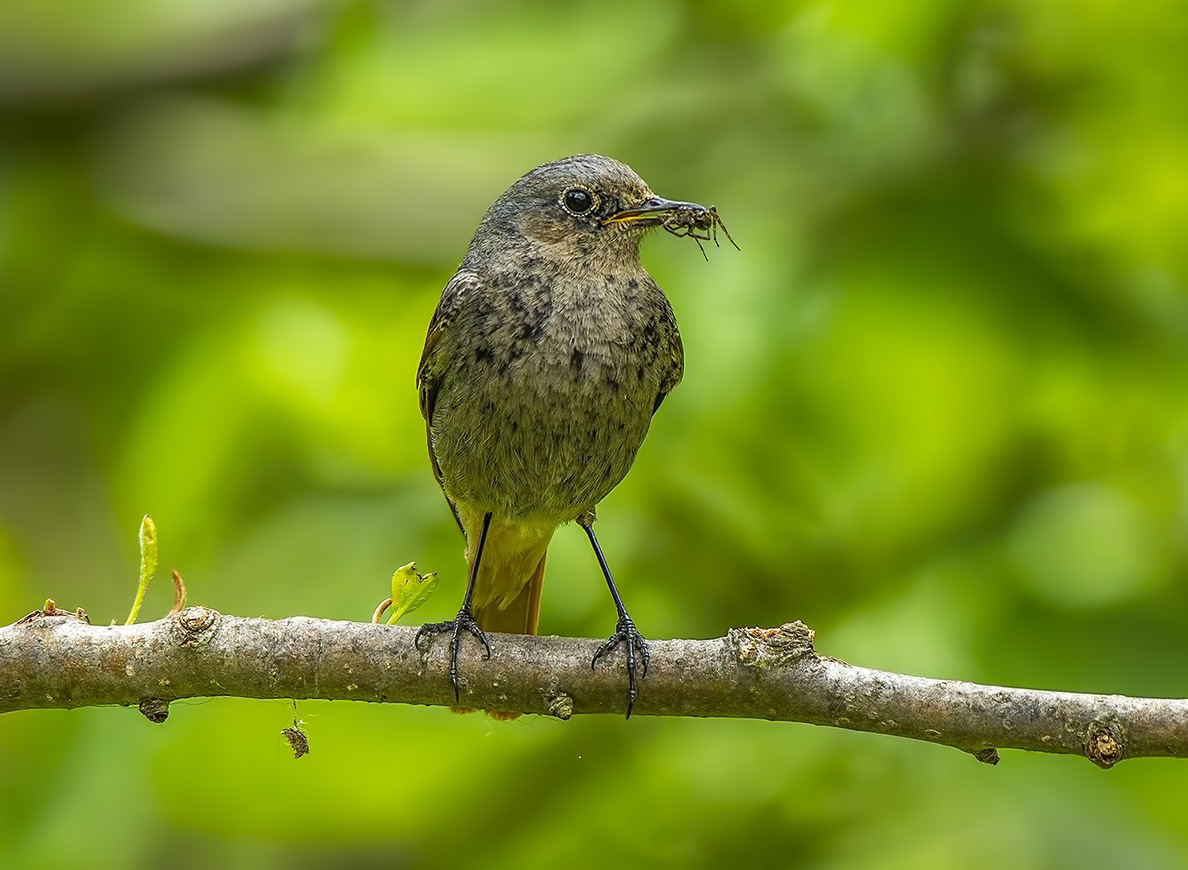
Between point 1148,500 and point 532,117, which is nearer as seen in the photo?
point 1148,500

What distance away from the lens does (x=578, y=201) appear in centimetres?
499

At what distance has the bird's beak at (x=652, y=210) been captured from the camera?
4859 mm

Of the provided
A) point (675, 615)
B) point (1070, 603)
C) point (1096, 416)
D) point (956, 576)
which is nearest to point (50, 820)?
point (675, 615)

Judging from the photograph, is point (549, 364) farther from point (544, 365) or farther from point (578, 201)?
point (578, 201)

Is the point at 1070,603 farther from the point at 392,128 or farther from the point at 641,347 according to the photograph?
the point at 392,128

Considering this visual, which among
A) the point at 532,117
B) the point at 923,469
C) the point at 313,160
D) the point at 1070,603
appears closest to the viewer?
the point at 1070,603

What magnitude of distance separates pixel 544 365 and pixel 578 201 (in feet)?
2.29

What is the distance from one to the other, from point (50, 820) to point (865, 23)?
3422 mm

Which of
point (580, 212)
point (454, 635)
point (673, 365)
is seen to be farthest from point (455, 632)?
point (580, 212)

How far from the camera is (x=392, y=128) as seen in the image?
591 centimetres

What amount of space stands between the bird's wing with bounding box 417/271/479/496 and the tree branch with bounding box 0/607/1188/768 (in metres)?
1.13

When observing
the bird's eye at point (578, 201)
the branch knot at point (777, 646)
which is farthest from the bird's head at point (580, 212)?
the branch knot at point (777, 646)

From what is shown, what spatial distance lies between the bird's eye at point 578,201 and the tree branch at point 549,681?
1.61m

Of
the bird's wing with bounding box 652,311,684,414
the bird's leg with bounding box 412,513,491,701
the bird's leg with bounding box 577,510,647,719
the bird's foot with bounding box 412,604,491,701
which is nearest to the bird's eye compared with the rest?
the bird's wing with bounding box 652,311,684,414
